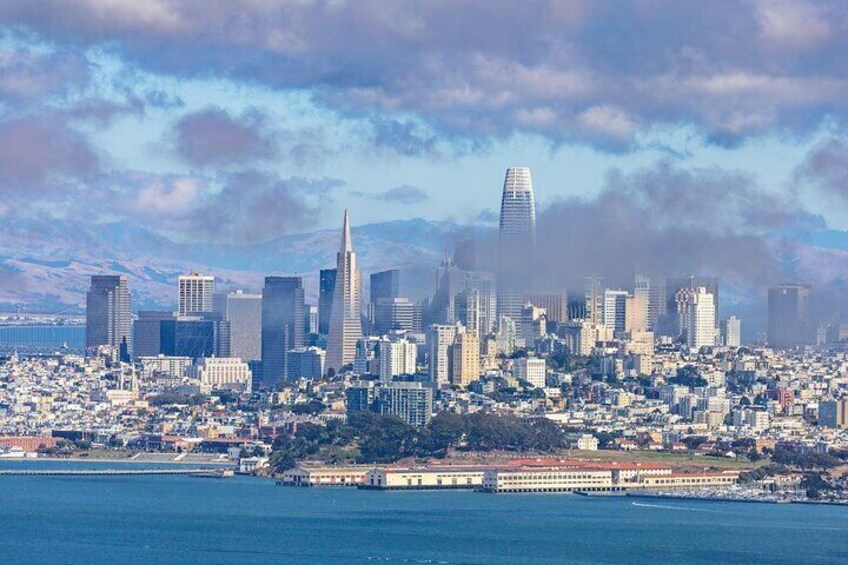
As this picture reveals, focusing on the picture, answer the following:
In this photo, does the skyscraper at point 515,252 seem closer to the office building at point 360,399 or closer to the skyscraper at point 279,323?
the skyscraper at point 279,323

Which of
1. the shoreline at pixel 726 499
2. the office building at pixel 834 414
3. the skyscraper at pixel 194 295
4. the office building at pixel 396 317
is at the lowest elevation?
the shoreline at pixel 726 499

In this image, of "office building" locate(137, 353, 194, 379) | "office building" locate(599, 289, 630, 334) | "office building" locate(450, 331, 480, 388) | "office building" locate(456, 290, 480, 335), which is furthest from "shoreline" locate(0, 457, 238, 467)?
"office building" locate(599, 289, 630, 334)

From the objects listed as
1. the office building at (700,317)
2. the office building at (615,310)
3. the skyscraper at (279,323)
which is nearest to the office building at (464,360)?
the skyscraper at (279,323)

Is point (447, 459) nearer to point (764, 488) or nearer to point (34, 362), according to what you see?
point (764, 488)

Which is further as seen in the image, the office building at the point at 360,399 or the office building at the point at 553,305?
the office building at the point at 553,305

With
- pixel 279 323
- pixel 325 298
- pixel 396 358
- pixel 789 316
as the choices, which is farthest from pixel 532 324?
pixel 396 358

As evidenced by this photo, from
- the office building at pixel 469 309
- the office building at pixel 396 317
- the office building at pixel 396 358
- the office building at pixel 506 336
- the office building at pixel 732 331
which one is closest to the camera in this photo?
the office building at pixel 396 358

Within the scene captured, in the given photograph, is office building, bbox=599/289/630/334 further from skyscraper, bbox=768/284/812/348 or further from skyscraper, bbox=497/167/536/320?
skyscraper, bbox=768/284/812/348
